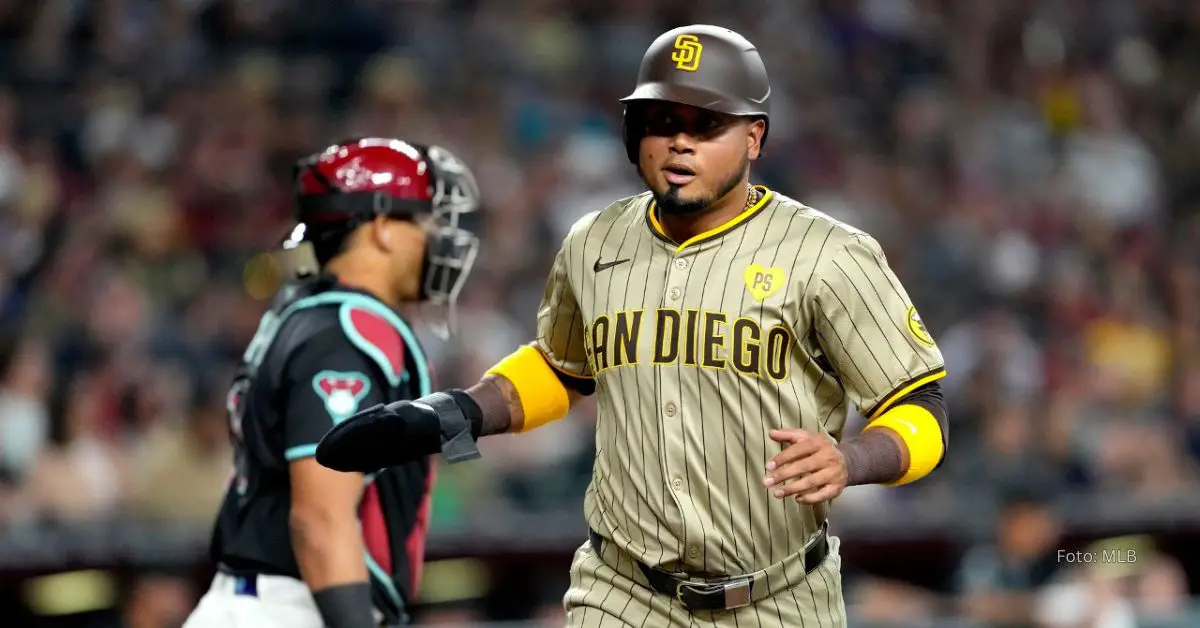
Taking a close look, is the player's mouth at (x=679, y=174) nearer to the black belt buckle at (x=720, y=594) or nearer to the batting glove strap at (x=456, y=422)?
the batting glove strap at (x=456, y=422)

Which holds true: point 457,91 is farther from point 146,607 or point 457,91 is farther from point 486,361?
point 146,607

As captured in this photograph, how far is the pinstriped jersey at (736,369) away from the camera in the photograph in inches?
128

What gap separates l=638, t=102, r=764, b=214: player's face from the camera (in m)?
3.34

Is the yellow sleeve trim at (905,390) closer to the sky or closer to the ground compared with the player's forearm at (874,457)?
closer to the sky

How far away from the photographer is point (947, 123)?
480 inches

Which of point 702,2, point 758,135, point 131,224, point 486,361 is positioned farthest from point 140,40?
point 758,135

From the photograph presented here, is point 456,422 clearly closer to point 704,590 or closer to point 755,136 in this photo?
point 704,590

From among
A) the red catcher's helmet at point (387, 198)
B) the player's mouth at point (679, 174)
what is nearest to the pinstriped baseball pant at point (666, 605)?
the player's mouth at point (679, 174)

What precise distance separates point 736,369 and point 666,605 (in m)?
0.49

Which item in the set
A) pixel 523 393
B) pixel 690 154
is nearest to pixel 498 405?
pixel 523 393

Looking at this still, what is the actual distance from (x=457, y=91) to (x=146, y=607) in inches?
215

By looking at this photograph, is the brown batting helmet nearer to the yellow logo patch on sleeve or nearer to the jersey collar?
the jersey collar

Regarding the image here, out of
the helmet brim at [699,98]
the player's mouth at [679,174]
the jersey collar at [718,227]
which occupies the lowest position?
the jersey collar at [718,227]

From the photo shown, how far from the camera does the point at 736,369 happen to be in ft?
10.8
